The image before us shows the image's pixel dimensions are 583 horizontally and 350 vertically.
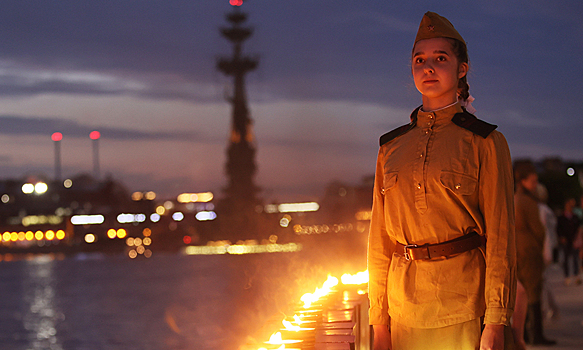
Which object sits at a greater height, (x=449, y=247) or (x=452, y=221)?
(x=452, y=221)

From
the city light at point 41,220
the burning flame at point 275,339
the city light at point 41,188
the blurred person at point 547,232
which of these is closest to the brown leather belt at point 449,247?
the burning flame at point 275,339

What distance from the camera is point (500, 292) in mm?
2561

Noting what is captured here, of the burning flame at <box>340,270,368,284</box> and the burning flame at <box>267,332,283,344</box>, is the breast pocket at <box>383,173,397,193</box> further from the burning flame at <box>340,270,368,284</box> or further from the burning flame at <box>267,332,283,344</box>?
the burning flame at <box>340,270,368,284</box>

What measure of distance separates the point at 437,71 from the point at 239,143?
91.8 m

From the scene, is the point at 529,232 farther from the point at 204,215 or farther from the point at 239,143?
the point at 204,215

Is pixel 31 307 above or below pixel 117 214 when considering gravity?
below

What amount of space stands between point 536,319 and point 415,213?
19.0 ft

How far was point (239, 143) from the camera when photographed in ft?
309

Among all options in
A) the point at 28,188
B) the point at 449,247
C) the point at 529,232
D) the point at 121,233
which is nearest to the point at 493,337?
the point at 449,247

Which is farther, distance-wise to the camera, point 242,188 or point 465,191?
point 242,188

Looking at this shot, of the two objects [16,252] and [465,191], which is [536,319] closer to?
[465,191]

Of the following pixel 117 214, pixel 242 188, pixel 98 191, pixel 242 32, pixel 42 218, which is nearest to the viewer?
pixel 242 188

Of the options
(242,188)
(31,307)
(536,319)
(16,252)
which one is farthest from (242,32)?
(536,319)

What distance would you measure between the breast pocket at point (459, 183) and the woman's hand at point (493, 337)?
20.1 inches
